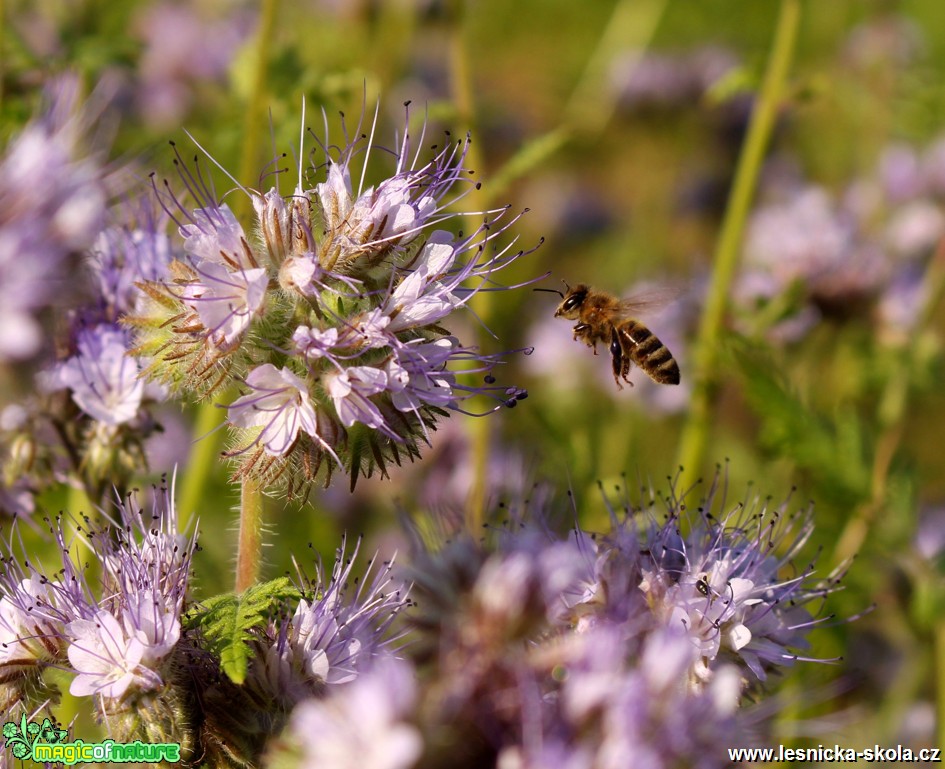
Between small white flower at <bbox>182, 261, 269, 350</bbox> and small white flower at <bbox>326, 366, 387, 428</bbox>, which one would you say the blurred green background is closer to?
small white flower at <bbox>326, 366, 387, 428</bbox>

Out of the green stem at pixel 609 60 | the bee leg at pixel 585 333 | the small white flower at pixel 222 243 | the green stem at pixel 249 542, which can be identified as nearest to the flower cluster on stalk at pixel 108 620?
the green stem at pixel 249 542

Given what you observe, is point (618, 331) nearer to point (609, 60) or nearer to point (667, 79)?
point (667, 79)

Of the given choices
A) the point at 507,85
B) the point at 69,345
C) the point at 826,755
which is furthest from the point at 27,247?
the point at 507,85

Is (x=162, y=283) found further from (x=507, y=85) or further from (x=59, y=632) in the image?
(x=507, y=85)

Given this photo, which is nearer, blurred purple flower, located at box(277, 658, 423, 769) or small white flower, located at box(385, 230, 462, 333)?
blurred purple flower, located at box(277, 658, 423, 769)

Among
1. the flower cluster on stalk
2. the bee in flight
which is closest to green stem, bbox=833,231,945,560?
the bee in flight

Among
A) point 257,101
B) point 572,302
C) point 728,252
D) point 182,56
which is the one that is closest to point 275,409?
point 572,302
